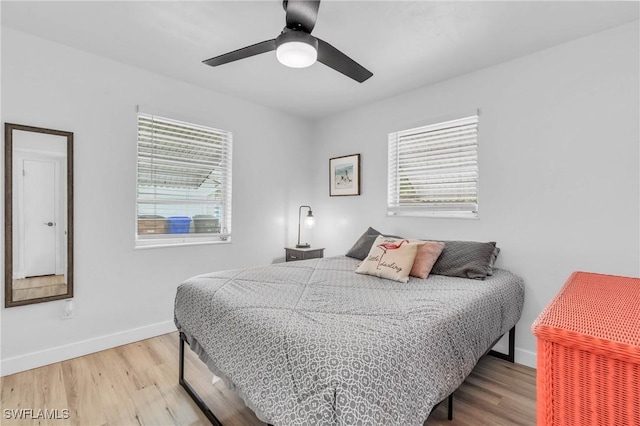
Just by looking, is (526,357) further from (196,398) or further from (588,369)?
(196,398)

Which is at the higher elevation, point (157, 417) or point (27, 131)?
point (27, 131)

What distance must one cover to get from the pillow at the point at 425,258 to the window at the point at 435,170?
59 cm

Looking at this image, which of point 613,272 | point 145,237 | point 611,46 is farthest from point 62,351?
point 611,46

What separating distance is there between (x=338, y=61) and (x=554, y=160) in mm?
1845

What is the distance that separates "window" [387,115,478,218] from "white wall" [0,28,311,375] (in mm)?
1812

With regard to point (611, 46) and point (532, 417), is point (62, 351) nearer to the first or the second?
point (532, 417)

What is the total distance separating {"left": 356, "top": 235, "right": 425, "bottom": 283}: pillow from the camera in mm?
2287

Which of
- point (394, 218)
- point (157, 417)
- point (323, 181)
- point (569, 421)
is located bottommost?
point (157, 417)

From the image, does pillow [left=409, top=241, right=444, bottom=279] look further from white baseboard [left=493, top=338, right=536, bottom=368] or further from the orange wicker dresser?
the orange wicker dresser

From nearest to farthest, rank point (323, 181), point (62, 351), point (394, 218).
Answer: point (62, 351), point (394, 218), point (323, 181)

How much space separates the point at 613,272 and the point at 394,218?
180 centimetres

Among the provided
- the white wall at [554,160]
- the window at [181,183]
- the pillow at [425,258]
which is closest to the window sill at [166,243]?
the window at [181,183]

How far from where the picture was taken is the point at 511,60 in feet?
8.54

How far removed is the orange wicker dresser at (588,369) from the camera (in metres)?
0.59
